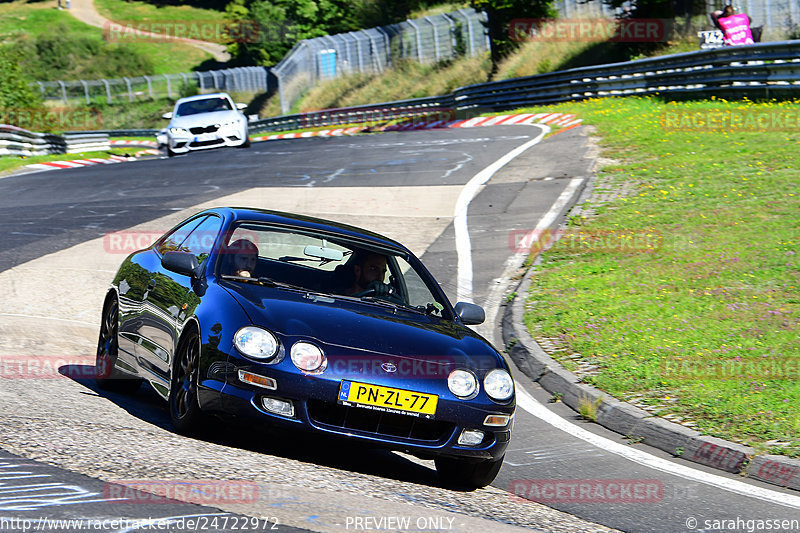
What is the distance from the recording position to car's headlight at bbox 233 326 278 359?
5758 millimetres

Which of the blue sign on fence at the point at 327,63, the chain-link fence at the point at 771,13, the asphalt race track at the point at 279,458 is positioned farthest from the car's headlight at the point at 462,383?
the blue sign on fence at the point at 327,63

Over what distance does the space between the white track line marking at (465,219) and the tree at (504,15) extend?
18.8 meters

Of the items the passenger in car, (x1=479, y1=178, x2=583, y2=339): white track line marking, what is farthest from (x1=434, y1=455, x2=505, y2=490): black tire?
(x1=479, y1=178, x2=583, y2=339): white track line marking

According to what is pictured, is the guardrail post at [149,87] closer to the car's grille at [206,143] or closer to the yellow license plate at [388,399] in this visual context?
the car's grille at [206,143]

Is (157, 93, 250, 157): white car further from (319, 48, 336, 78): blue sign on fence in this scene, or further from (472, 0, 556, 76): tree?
(319, 48, 336, 78): blue sign on fence

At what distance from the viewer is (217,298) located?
6.25 m

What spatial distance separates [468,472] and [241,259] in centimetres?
206

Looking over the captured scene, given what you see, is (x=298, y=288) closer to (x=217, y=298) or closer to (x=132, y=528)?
(x=217, y=298)

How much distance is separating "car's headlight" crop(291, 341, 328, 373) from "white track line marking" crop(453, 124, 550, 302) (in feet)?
20.5

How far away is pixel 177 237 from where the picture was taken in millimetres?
7840

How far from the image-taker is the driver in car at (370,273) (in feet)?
23.5

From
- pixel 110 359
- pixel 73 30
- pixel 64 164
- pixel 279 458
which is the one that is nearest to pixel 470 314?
pixel 279 458

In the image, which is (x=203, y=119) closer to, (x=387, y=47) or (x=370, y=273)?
(x=370, y=273)

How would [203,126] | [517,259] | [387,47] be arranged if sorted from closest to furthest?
[517,259], [203,126], [387,47]
